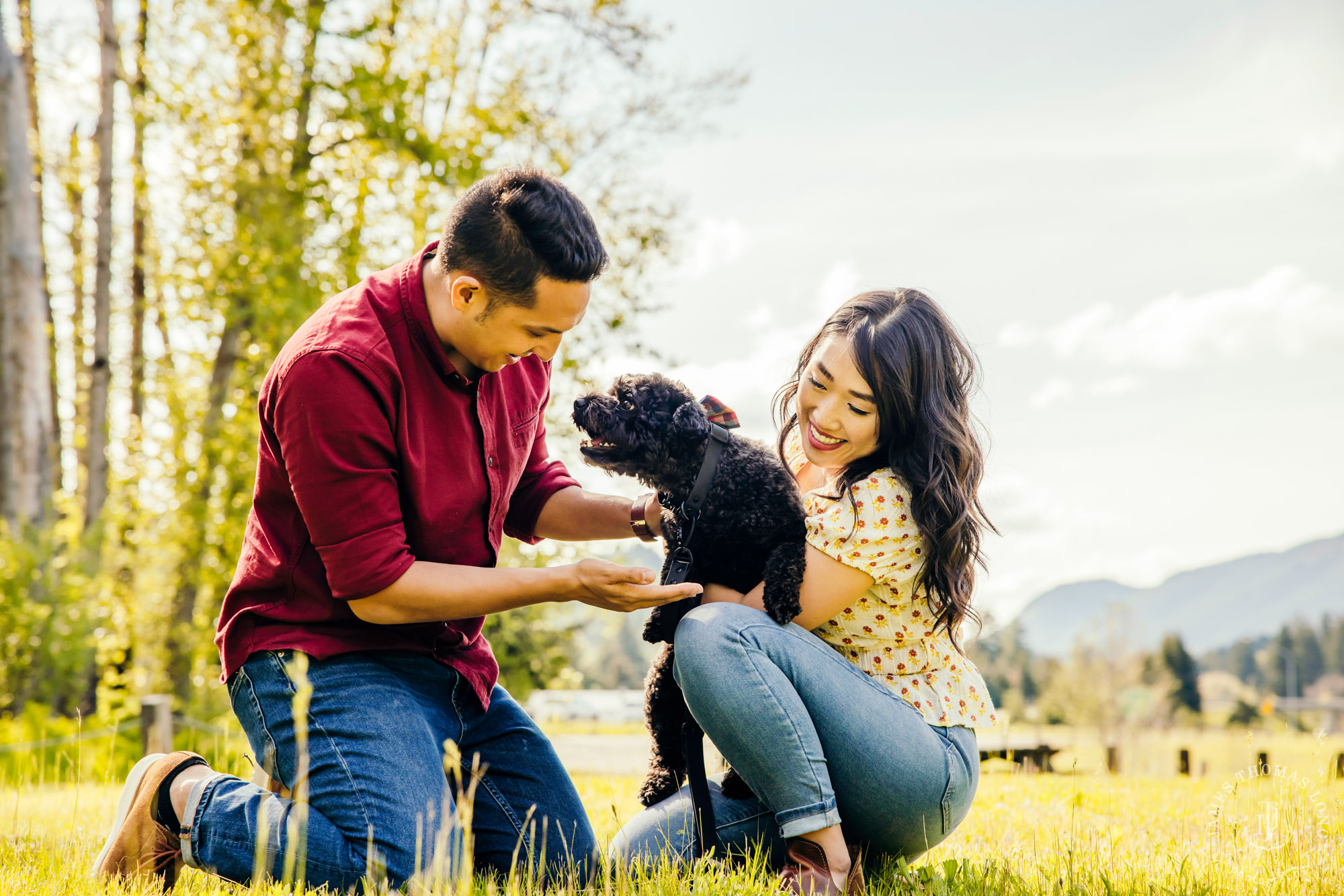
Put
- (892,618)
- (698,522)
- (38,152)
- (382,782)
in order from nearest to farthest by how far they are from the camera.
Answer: (382,782) < (892,618) < (698,522) < (38,152)

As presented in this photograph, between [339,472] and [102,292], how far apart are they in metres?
10.2

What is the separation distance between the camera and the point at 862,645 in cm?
263

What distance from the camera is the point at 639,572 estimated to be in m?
2.38

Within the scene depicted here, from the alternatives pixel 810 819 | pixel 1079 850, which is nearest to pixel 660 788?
pixel 810 819

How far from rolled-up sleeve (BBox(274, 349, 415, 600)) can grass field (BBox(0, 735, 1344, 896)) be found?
76cm

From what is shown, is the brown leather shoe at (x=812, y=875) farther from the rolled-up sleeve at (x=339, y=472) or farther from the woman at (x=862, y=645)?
the rolled-up sleeve at (x=339, y=472)

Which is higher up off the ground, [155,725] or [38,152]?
[38,152]

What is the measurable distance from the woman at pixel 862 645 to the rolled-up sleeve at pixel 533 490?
745 mm

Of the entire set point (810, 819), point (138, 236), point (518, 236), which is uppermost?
point (138, 236)

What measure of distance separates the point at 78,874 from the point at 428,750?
3.02 feet

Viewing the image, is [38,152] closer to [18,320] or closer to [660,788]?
[18,320]

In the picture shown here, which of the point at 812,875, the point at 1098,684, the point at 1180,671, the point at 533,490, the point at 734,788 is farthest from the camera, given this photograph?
the point at 1180,671

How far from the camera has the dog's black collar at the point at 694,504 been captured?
2.71 m

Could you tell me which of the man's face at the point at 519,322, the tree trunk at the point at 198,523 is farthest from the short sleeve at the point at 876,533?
the tree trunk at the point at 198,523
